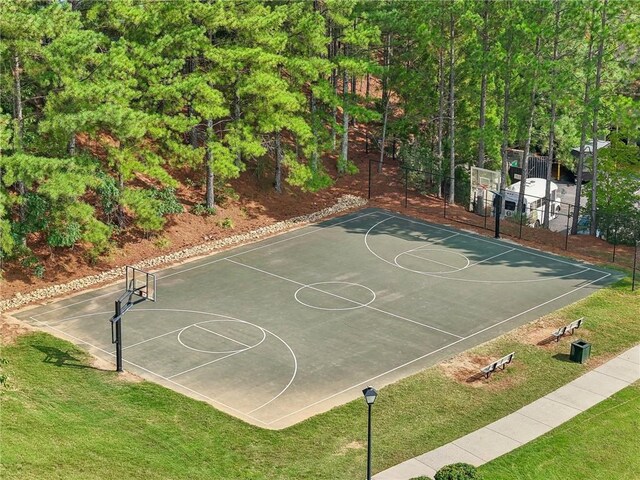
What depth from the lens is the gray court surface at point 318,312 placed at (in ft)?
89.8

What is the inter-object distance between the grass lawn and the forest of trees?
18.8 meters

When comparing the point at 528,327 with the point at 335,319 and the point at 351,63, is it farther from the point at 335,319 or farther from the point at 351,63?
the point at 351,63

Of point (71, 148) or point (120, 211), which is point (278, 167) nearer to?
point (120, 211)

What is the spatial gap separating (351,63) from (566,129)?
12.6 metres

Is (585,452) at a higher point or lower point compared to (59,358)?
higher

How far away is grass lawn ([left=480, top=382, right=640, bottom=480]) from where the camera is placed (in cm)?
2191

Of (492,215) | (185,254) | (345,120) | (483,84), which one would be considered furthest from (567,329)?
(345,120)

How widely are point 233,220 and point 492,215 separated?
14.1m

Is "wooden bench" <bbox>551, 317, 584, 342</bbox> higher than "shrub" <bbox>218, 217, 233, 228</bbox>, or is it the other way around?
"shrub" <bbox>218, 217, 233, 228</bbox>

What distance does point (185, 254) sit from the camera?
3831 cm

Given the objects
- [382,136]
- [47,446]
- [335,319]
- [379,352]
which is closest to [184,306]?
[335,319]

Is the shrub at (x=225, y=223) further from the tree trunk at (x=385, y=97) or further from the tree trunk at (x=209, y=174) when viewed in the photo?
the tree trunk at (x=385, y=97)

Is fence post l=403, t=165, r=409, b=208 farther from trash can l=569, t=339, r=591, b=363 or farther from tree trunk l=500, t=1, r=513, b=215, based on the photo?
trash can l=569, t=339, r=591, b=363

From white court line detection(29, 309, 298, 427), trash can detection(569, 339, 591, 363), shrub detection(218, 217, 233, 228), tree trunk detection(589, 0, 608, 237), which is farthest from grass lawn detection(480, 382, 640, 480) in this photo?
shrub detection(218, 217, 233, 228)
